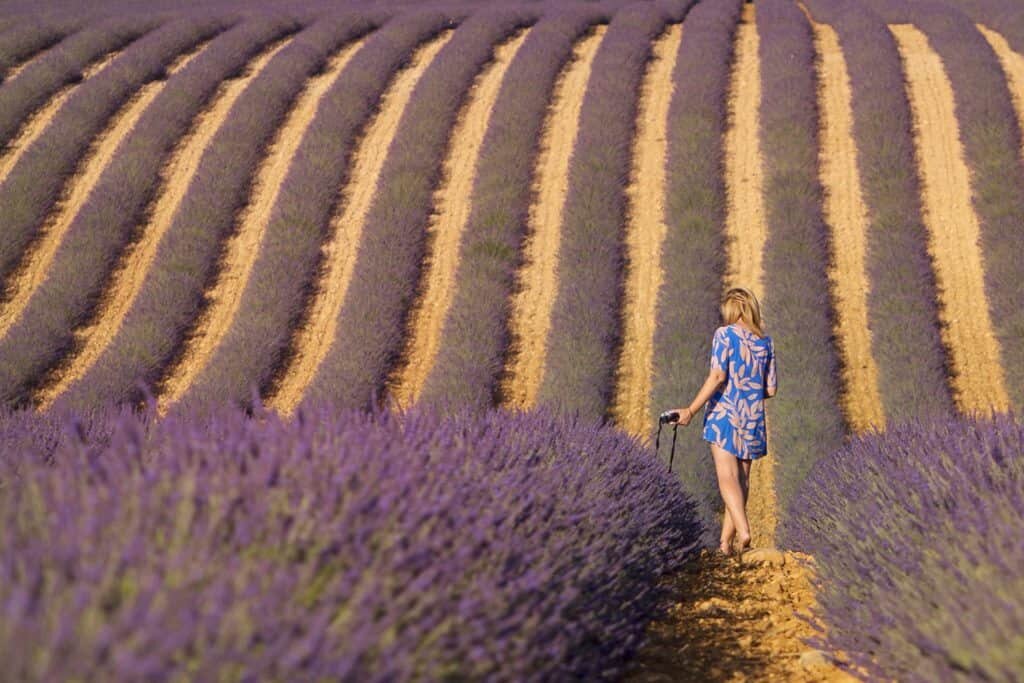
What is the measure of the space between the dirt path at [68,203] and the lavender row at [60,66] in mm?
254

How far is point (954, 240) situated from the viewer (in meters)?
11.4

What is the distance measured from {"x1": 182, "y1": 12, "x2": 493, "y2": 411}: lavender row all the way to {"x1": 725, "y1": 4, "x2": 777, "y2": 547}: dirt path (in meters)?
4.14

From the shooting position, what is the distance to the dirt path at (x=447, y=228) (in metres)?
10.0

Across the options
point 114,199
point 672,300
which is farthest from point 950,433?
point 114,199

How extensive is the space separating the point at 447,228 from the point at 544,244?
3.65 feet

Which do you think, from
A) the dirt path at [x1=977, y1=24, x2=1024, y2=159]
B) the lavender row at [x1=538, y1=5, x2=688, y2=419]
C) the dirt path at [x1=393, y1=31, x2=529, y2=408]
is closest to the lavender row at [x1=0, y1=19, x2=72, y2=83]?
the dirt path at [x1=393, y1=31, x2=529, y2=408]

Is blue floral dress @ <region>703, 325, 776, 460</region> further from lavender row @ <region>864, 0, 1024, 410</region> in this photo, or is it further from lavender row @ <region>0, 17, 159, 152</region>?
lavender row @ <region>0, 17, 159, 152</region>

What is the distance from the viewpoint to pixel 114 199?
12031 mm

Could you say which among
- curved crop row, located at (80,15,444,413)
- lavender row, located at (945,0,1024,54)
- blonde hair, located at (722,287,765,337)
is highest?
lavender row, located at (945,0,1024,54)

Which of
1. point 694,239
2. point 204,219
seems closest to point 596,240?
point 694,239

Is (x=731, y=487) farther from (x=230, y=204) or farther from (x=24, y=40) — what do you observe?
(x=24, y=40)

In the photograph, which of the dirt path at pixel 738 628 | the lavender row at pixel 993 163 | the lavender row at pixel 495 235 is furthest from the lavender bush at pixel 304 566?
the lavender row at pixel 993 163

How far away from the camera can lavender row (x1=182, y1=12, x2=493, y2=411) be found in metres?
9.64

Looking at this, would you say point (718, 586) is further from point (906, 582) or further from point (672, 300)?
point (672, 300)
